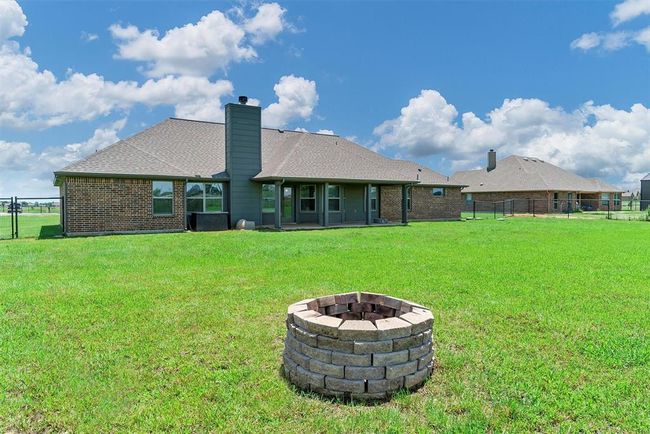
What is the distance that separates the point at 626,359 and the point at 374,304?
2.38 meters

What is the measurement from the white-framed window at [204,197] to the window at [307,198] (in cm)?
420

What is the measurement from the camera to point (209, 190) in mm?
18422

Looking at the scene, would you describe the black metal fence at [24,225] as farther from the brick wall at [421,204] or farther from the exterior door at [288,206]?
the brick wall at [421,204]

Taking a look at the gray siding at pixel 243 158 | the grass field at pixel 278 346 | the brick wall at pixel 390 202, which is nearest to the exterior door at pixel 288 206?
the gray siding at pixel 243 158

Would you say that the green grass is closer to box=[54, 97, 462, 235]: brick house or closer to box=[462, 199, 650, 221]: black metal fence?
box=[54, 97, 462, 235]: brick house

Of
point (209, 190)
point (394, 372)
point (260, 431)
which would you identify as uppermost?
point (209, 190)

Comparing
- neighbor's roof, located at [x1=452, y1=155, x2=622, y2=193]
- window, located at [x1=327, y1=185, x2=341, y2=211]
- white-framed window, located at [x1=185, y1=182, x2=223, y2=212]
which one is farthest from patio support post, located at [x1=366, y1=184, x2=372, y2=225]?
neighbor's roof, located at [x1=452, y1=155, x2=622, y2=193]

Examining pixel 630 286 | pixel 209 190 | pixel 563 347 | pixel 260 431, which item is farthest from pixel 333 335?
pixel 209 190

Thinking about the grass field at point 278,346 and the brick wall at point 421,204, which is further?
the brick wall at point 421,204

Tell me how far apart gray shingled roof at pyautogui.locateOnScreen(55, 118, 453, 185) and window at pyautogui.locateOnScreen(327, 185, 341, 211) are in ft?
4.38

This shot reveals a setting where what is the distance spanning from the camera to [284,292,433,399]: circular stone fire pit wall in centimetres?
313

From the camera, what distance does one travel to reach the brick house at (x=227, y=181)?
15625 mm

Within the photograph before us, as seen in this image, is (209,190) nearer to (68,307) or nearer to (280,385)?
(68,307)

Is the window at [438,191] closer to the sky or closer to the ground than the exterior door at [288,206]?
closer to the sky
